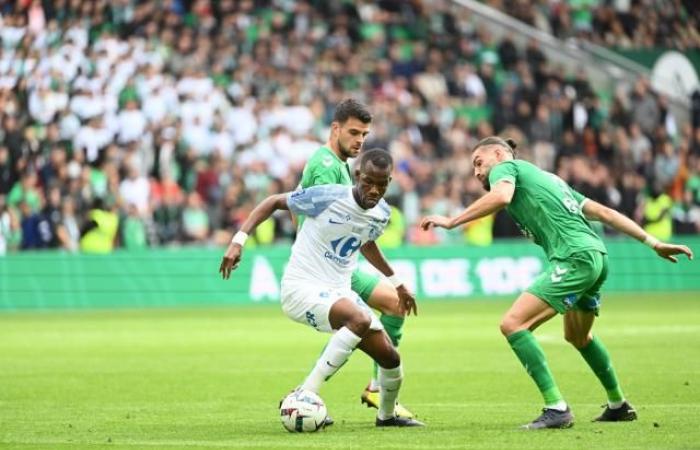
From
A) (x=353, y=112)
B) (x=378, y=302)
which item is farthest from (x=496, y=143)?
(x=378, y=302)

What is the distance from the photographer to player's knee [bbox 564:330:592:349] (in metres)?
10.8

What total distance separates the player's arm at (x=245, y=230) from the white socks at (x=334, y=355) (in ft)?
2.79

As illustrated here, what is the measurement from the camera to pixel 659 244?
10461 millimetres

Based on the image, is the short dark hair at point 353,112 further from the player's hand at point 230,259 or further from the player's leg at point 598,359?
the player's leg at point 598,359

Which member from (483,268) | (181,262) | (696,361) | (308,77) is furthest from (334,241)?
(308,77)

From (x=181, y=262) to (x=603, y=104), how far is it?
1216 centimetres

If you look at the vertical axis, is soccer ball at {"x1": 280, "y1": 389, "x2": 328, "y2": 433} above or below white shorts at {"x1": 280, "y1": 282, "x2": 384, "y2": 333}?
below

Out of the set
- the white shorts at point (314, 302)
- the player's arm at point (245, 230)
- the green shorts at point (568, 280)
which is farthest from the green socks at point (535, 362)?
the player's arm at point (245, 230)

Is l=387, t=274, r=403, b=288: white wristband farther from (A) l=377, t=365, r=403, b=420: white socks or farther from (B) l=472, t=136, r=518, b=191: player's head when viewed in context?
(B) l=472, t=136, r=518, b=191: player's head

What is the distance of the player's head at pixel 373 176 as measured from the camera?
32.8ft

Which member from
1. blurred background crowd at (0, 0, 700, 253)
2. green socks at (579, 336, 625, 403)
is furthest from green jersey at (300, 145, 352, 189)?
blurred background crowd at (0, 0, 700, 253)

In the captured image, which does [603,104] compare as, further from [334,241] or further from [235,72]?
[334,241]

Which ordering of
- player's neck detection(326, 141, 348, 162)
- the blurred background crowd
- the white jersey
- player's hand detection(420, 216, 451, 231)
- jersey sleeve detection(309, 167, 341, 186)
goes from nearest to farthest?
player's hand detection(420, 216, 451, 231) → the white jersey → jersey sleeve detection(309, 167, 341, 186) → player's neck detection(326, 141, 348, 162) → the blurred background crowd

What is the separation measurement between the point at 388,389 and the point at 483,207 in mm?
1463
